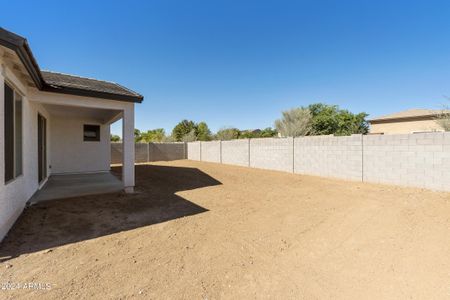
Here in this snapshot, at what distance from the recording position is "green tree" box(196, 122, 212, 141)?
32188 millimetres

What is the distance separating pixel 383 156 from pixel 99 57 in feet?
41.0

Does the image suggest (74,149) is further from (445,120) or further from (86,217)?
(445,120)

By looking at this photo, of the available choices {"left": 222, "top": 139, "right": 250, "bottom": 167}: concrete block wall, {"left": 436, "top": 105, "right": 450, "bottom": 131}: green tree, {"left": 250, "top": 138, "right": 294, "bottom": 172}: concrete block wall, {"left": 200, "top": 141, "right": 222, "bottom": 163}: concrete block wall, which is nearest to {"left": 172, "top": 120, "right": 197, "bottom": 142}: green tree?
{"left": 200, "top": 141, "right": 222, "bottom": 163}: concrete block wall

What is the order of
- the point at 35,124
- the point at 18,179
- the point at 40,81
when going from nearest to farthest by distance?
the point at 18,179 < the point at 40,81 < the point at 35,124

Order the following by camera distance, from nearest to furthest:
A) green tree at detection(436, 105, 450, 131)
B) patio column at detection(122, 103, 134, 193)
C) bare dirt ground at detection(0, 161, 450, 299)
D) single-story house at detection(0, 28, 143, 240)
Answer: bare dirt ground at detection(0, 161, 450, 299) < single-story house at detection(0, 28, 143, 240) < patio column at detection(122, 103, 134, 193) < green tree at detection(436, 105, 450, 131)

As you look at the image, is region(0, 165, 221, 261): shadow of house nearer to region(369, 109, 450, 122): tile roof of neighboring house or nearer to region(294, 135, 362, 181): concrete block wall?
region(294, 135, 362, 181): concrete block wall

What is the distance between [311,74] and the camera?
1708cm

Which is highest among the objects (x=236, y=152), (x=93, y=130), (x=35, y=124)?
(x=93, y=130)

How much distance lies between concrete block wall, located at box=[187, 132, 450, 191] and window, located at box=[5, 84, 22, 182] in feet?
33.1

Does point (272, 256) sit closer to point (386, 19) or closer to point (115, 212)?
point (115, 212)

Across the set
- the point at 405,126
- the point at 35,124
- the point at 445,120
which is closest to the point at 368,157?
the point at 445,120

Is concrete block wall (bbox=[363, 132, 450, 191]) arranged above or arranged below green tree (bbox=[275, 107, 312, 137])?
below

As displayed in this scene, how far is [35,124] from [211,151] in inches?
500

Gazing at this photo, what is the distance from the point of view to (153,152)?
18.8 m
